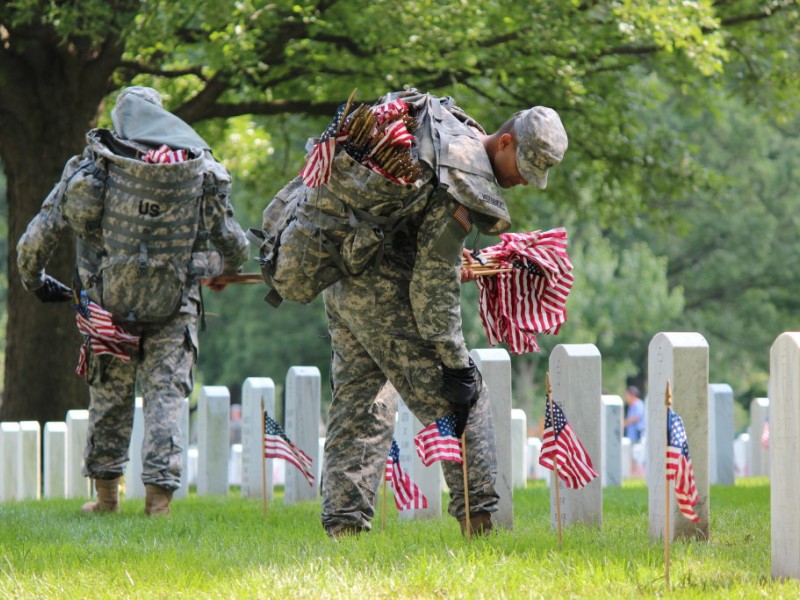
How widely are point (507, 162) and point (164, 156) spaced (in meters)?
2.44

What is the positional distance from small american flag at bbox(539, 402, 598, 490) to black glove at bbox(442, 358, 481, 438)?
1.19 feet

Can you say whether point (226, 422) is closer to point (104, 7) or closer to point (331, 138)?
point (104, 7)

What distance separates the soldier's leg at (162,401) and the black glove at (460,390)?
2.25 m


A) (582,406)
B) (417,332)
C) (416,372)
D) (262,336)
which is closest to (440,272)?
(417,332)

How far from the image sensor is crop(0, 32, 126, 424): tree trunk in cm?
1272

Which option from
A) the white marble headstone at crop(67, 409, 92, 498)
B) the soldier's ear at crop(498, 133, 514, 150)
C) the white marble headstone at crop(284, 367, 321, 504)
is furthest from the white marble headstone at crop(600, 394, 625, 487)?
the soldier's ear at crop(498, 133, 514, 150)

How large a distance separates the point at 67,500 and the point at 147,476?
7.75 feet

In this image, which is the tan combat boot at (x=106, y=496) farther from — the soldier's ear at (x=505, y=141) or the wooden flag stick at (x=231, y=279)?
the soldier's ear at (x=505, y=141)

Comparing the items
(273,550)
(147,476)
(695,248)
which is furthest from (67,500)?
(695,248)

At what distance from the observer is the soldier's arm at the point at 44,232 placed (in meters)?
7.32

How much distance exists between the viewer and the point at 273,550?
17.6ft

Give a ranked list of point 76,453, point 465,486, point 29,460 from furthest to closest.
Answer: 1. point 29,460
2. point 76,453
3. point 465,486

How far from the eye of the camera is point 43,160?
42.2ft

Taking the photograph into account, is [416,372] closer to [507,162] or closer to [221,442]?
[507,162]
